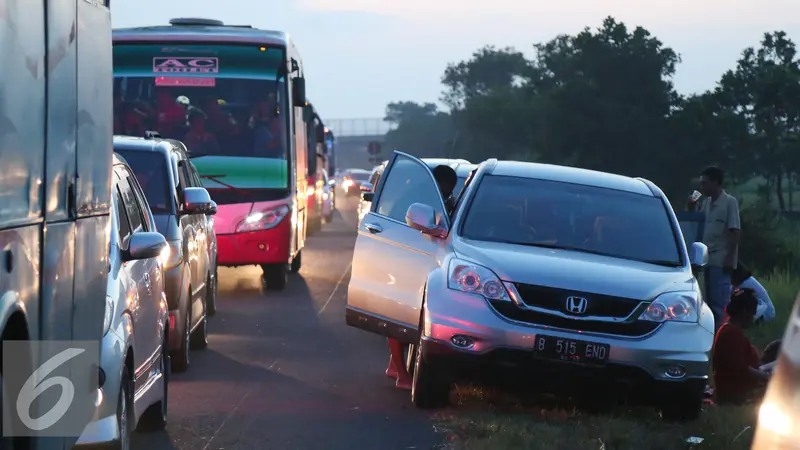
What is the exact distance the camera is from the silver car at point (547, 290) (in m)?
9.10

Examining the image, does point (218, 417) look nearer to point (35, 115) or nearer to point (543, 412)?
point (543, 412)

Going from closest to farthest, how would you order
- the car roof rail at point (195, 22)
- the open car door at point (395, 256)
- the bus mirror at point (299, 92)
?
1. the open car door at point (395, 256)
2. the bus mirror at point (299, 92)
3. the car roof rail at point (195, 22)

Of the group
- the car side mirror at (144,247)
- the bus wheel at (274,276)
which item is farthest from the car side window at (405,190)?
the bus wheel at (274,276)

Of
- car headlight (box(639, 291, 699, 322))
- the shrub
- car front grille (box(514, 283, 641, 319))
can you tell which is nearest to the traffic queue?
car front grille (box(514, 283, 641, 319))

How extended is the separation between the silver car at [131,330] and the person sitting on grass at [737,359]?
3821mm

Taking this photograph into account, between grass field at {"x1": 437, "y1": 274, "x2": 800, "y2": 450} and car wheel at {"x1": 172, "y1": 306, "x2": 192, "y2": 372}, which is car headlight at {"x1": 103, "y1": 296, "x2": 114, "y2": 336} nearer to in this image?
grass field at {"x1": 437, "y1": 274, "x2": 800, "y2": 450}

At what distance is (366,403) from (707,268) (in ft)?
17.7

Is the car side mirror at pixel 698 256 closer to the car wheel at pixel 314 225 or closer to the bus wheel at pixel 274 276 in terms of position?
the bus wheel at pixel 274 276

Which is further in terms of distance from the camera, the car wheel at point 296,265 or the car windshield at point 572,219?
the car wheel at point 296,265

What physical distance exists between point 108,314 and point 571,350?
3217 mm

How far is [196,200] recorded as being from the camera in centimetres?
1195

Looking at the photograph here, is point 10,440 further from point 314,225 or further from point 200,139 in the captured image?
point 314,225

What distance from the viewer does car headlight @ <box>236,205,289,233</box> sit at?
19.0 m

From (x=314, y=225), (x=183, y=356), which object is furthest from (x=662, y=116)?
(x=183, y=356)
